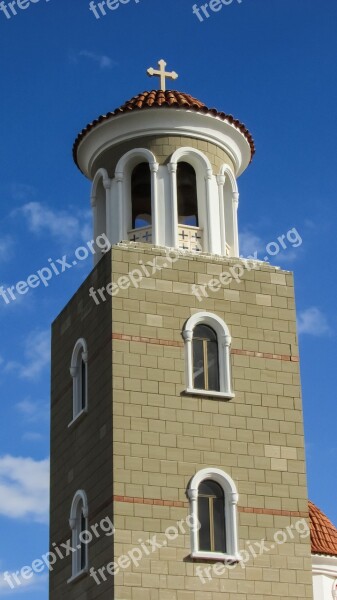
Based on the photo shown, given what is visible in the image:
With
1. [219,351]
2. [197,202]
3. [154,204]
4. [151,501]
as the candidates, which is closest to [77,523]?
[151,501]

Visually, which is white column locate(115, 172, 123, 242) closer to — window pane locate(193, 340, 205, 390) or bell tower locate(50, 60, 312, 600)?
bell tower locate(50, 60, 312, 600)

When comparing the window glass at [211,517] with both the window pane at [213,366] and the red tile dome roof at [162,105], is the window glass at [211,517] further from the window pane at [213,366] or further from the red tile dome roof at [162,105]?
the red tile dome roof at [162,105]

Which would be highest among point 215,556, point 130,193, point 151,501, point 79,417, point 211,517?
point 130,193

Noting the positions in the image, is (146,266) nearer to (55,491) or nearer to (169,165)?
(169,165)

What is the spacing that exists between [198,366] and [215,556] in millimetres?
3302

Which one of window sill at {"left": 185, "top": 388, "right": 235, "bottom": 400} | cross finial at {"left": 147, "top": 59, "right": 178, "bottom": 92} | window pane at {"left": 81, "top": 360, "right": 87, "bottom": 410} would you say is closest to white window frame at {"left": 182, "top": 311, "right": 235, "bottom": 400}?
window sill at {"left": 185, "top": 388, "right": 235, "bottom": 400}

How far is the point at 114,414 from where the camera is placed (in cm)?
2094

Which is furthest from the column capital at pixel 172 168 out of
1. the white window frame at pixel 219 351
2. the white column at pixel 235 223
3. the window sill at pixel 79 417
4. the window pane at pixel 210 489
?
the window pane at pixel 210 489

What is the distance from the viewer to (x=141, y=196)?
81.1 feet

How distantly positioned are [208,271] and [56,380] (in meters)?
3.90

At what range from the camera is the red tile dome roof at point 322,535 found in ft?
85.8

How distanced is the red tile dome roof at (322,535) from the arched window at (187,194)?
6.80m

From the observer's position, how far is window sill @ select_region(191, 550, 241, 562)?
20453 millimetres

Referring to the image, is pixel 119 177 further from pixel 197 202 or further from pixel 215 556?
pixel 215 556
